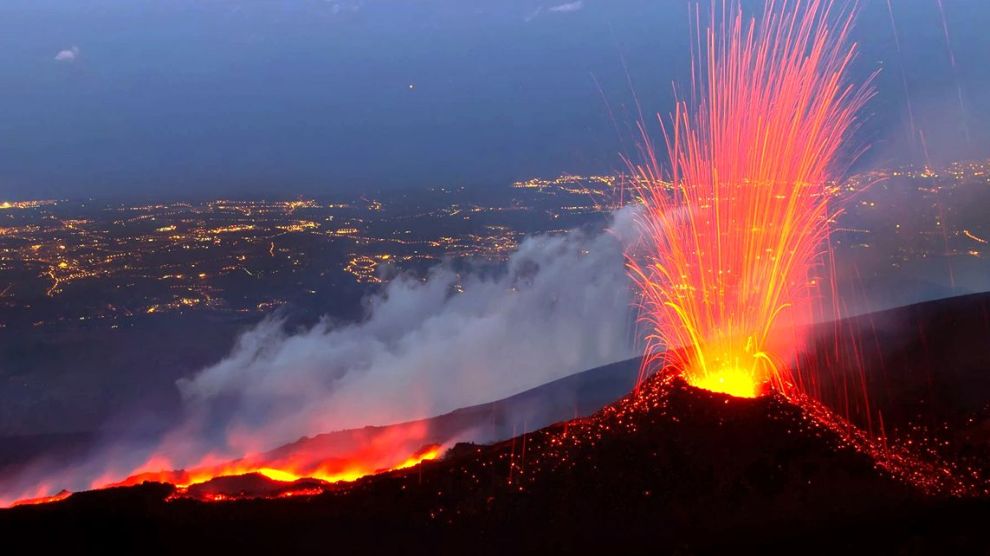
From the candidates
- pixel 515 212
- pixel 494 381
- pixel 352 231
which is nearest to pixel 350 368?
pixel 494 381

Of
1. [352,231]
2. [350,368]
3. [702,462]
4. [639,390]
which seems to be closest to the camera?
[702,462]

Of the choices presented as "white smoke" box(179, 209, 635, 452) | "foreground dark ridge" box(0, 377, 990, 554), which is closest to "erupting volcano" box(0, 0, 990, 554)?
"foreground dark ridge" box(0, 377, 990, 554)

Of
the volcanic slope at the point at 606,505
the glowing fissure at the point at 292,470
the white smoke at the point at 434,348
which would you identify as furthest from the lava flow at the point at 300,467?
the white smoke at the point at 434,348

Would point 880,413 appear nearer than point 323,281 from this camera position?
Yes

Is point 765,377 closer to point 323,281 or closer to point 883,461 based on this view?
point 883,461

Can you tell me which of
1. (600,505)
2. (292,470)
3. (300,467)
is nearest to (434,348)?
(300,467)

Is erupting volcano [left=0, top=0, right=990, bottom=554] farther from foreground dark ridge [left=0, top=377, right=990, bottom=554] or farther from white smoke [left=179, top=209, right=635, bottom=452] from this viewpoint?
white smoke [left=179, top=209, right=635, bottom=452]

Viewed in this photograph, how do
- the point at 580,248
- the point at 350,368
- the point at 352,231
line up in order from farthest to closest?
the point at 352,231
the point at 580,248
the point at 350,368
